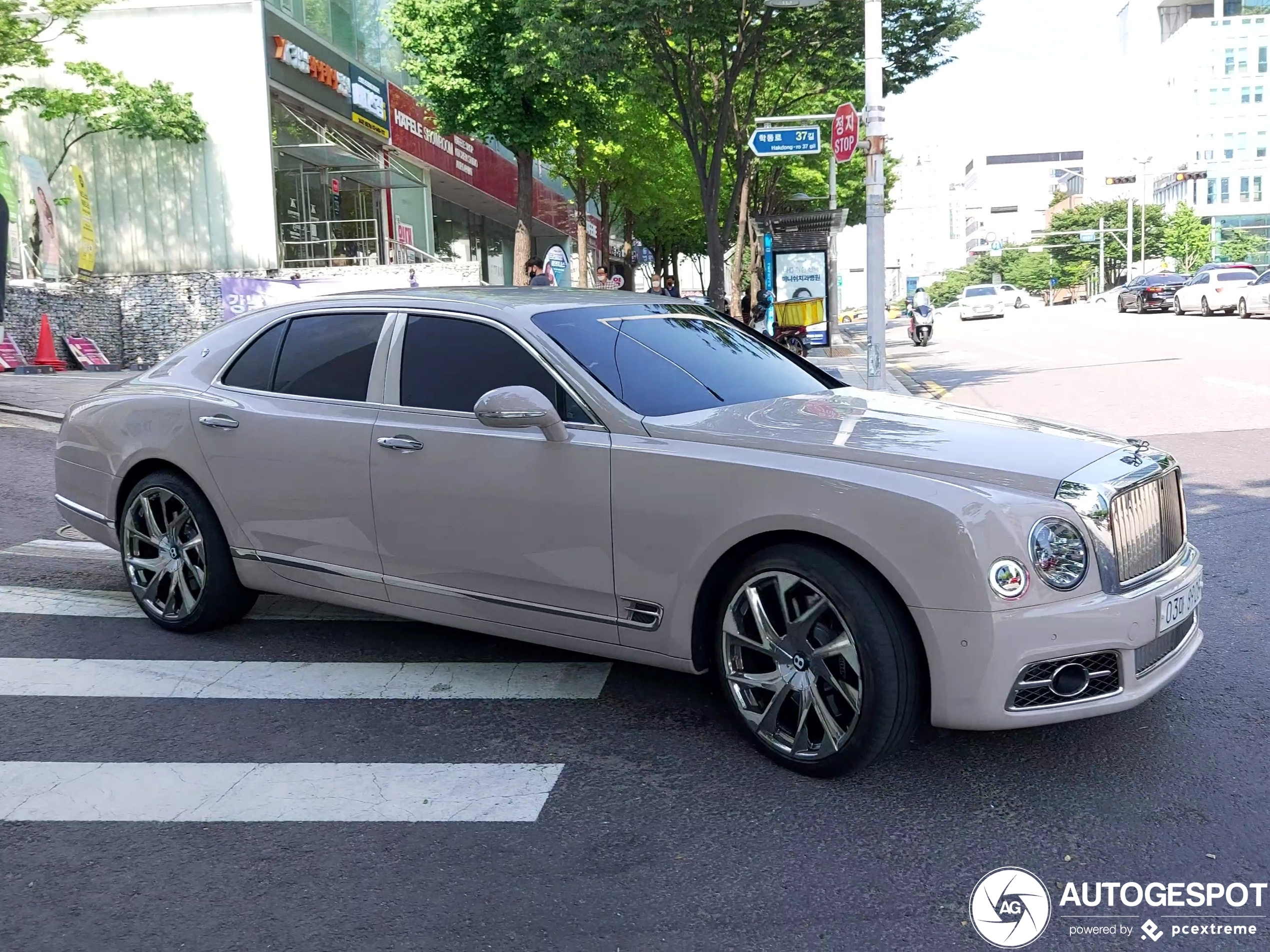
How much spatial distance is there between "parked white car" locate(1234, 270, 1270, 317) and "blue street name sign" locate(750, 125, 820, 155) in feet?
70.0

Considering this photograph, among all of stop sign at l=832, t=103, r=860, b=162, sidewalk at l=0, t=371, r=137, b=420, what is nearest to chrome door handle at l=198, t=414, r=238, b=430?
sidewalk at l=0, t=371, r=137, b=420

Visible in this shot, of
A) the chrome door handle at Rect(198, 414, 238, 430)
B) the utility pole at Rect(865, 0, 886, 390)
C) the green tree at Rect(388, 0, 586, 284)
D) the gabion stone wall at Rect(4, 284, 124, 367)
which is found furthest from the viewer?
the green tree at Rect(388, 0, 586, 284)

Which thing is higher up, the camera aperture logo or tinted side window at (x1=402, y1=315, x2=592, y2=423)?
tinted side window at (x1=402, y1=315, x2=592, y2=423)

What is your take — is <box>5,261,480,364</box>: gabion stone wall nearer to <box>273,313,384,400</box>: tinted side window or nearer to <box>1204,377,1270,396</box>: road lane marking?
<box>1204,377,1270,396</box>: road lane marking

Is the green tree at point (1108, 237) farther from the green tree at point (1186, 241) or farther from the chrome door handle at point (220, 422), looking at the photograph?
the chrome door handle at point (220, 422)

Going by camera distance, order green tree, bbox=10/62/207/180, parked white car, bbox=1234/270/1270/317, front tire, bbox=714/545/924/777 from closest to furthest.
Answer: front tire, bbox=714/545/924/777
green tree, bbox=10/62/207/180
parked white car, bbox=1234/270/1270/317

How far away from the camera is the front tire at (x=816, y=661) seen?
3.58 meters

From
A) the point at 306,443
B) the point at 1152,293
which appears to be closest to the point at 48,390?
the point at 306,443

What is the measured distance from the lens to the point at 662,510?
4012 mm

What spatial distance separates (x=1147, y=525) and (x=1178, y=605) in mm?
268

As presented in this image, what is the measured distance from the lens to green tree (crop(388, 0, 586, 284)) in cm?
2283

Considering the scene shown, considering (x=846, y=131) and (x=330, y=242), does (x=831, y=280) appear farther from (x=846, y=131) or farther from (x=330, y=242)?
(x=846, y=131)

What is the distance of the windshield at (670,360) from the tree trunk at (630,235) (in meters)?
41.1

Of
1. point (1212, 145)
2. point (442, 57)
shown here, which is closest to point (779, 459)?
point (442, 57)
